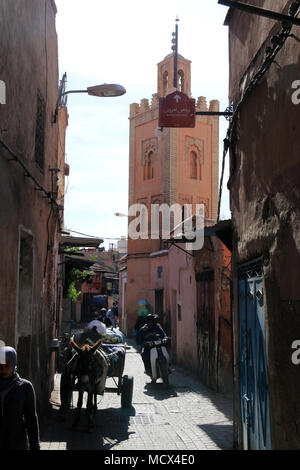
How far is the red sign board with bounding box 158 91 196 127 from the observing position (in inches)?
331

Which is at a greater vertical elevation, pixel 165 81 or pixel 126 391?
pixel 165 81

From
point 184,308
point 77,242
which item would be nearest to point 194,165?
point 184,308

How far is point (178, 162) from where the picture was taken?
31.1 meters

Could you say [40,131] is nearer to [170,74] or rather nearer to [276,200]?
[276,200]

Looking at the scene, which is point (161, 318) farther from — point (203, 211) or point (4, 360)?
point (4, 360)

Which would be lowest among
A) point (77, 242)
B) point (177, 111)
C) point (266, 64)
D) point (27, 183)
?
point (77, 242)

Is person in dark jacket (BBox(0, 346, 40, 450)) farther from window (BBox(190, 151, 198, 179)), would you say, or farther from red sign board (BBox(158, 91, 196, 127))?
window (BBox(190, 151, 198, 179))

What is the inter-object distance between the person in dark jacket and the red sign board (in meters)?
5.32

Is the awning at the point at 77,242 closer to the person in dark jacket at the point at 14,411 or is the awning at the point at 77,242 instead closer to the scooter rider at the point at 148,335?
the scooter rider at the point at 148,335

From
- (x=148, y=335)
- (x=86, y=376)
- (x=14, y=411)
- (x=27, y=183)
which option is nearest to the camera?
(x=14, y=411)

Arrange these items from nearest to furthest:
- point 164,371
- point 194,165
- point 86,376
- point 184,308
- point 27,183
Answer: point 27,183 < point 86,376 < point 164,371 < point 184,308 < point 194,165

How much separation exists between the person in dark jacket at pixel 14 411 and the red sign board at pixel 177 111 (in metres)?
5.32

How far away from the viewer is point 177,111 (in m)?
8.48

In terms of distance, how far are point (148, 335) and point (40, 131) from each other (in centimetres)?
605
